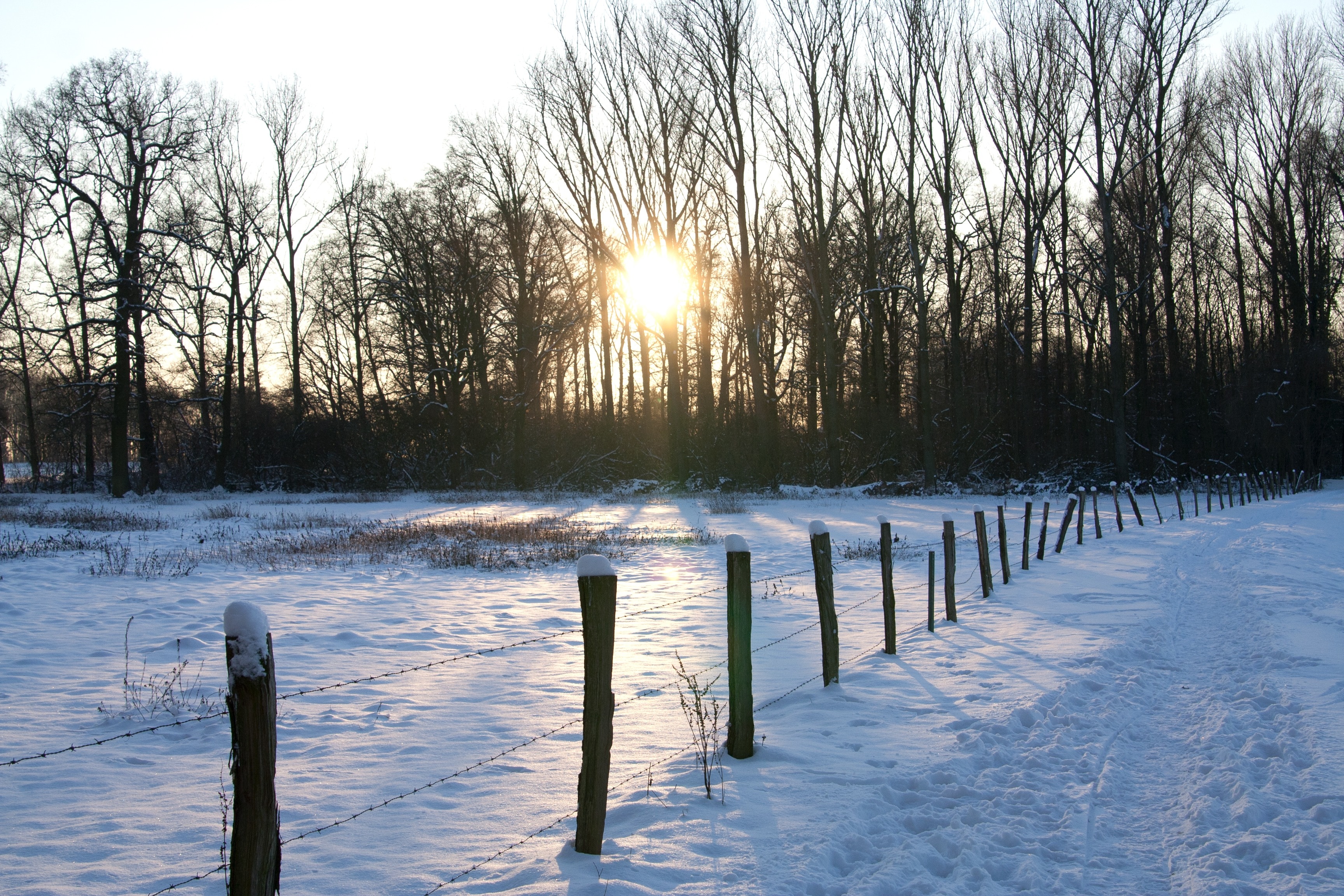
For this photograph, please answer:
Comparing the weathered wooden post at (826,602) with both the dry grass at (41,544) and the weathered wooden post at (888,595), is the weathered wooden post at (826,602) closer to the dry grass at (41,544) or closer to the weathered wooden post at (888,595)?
the weathered wooden post at (888,595)

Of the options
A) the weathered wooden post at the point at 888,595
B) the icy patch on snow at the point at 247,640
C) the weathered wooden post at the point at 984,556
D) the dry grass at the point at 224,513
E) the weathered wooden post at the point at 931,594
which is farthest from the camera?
the dry grass at the point at 224,513

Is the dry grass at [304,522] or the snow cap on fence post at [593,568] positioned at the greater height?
the snow cap on fence post at [593,568]

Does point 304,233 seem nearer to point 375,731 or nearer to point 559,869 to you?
point 375,731

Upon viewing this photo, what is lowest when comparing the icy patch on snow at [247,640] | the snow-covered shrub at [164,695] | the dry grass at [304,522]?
the snow-covered shrub at [164,695]

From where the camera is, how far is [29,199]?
113ft

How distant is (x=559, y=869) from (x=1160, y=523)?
825 inches

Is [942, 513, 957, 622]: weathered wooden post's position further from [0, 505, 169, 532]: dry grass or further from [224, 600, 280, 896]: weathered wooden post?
[0, 505, 169, 532]: dry grass

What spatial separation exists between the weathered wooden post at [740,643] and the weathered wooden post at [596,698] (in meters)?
1.19

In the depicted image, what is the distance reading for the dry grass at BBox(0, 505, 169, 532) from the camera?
1911 centimetres

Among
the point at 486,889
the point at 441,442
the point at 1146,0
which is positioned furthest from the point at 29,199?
the point at 1146,0

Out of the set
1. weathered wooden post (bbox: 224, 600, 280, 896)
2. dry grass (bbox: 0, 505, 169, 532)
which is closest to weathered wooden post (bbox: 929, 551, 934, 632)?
weathered wooden post (bbox: 224, 600, 280, 896)

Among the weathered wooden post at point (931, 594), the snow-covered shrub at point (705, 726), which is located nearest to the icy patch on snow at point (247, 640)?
the snow-covered shrub at point (705, 726)

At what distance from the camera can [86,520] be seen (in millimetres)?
20625

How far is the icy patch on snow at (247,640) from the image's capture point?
96.0 inches
